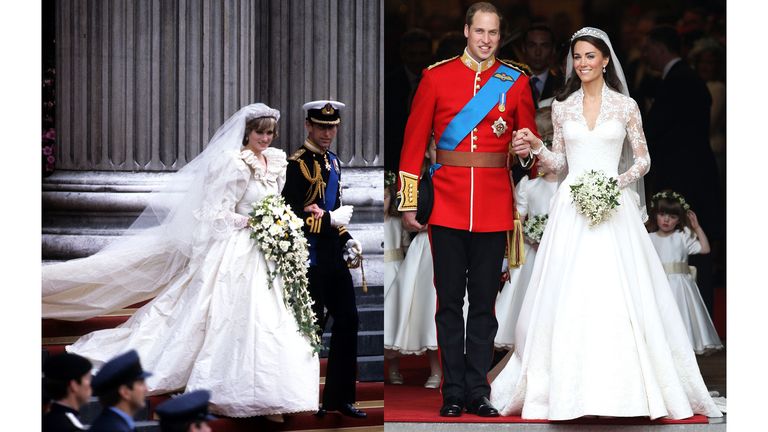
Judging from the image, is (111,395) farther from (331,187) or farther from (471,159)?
(331,187)

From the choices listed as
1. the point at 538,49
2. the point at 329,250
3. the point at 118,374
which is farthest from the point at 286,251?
the point at 118,374

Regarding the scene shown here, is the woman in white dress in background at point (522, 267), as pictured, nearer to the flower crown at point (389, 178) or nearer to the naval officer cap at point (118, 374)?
the flower crown at point (389, 178)

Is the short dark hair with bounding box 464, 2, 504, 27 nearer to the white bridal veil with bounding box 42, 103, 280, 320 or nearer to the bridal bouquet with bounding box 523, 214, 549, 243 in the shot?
the white bridal veil with bounding box 42, 103, 280, 320

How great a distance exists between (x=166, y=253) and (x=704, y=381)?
308 centimetres

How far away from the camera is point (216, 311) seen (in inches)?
328

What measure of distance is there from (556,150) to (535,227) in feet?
2.59

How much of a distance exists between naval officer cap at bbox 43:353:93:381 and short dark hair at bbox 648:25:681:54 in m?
4.11

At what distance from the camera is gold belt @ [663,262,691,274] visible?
364 inches

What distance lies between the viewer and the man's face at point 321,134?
347 inches

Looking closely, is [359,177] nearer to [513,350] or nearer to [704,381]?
[513,350]

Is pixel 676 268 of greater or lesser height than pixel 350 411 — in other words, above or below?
above

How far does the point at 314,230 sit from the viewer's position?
341 inches

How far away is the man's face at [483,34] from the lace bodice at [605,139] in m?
0.54

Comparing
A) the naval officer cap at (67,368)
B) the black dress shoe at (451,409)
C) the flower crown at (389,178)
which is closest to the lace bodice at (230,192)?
the flower crown at (389,178)
